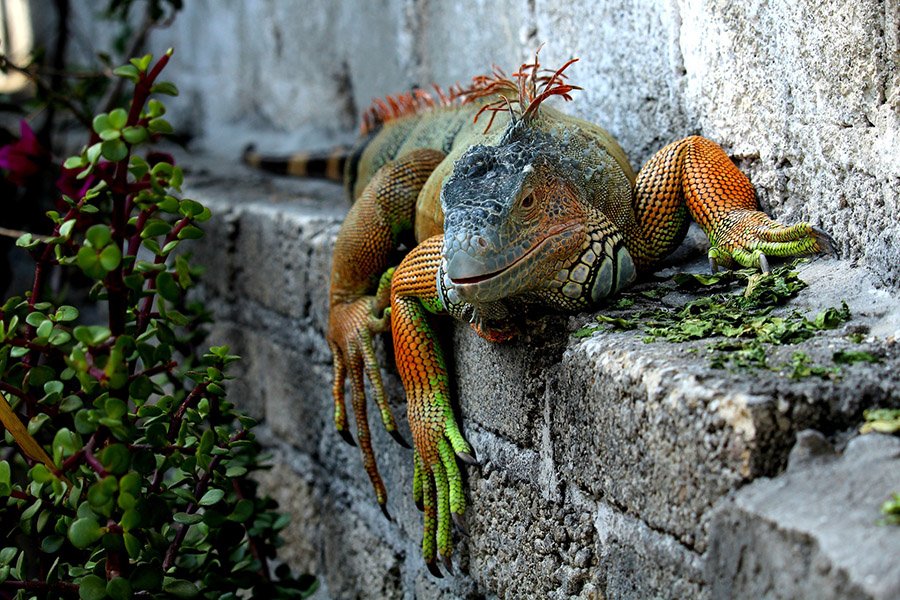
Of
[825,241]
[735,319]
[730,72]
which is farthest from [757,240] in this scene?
[730,72]

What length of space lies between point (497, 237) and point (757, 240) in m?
0.61

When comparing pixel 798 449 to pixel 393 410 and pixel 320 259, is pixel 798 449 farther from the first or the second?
pixel 320 259

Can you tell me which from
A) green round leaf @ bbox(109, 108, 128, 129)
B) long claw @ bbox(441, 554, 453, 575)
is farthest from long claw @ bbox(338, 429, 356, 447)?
green round leaf @ bbox(109, 108, 128, 129)

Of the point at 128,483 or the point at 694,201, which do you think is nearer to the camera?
the point at 128,483

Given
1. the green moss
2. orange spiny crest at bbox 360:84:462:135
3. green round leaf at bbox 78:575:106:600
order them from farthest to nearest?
orange spiny crest at bbox 360:84:462:135 < green round leaf at bbox 78:575:106:600 < the green moss

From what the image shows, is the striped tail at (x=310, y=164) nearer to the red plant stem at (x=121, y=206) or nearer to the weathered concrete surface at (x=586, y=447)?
the weathered concrete surface at (x=586, y=447)

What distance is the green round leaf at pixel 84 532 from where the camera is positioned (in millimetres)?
1739

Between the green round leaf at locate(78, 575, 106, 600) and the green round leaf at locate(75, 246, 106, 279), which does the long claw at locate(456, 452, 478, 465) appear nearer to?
the green round leaf at locate(78, 575, 106, 600)

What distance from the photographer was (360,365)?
8.87 ft

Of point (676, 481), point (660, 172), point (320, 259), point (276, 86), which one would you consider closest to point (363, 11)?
point (276, 86)

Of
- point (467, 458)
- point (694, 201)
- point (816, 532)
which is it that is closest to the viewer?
point (816, 532)

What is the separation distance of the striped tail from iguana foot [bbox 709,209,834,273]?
Answer: 2382 millimetres

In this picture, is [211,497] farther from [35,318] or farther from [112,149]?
[112,149]

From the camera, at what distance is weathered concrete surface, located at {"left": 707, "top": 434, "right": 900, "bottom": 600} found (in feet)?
3.59
